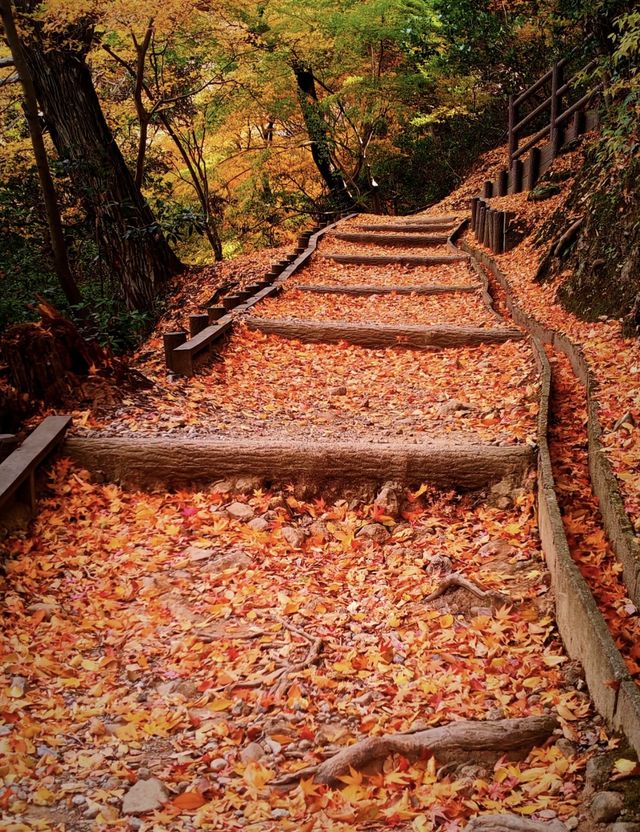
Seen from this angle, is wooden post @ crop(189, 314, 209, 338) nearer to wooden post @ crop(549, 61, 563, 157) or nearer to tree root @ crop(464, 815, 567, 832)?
tree root @ crop(464, 815, 567, 832)

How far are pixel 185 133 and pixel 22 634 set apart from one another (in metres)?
15.4

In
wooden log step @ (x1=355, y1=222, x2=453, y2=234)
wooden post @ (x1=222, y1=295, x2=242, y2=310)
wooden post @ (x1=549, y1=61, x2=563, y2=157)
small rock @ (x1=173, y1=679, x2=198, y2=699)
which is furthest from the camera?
wooden log step @ (x1=355, y1=222, x2=453, y2=234)

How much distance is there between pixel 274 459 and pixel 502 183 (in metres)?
12.2

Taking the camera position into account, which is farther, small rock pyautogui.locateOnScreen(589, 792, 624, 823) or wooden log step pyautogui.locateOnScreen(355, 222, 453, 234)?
wooden log step pyautogui.locateOnScreen(355, 222, 453, 234)

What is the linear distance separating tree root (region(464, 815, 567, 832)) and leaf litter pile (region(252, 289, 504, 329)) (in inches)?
240

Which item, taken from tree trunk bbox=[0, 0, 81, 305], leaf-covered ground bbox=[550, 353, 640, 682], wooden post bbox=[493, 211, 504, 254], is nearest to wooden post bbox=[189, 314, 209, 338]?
tree trunk bbox=[0, 0, 81, 305]

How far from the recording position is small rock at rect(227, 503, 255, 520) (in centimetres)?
462

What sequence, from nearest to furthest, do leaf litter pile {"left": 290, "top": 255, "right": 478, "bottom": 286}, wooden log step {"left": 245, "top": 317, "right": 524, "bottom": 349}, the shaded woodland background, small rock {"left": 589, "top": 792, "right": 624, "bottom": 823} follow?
small rock {"left": 589, "top": 792, "right": 624, "bottom": 823} → wooden log step {"left": 245, "top": 317, "right": 524, "bottom": 349} → the shaded woodland background → leaf litter pile {"left": 290, "top": 255, "right": 478, "bottom": 286}

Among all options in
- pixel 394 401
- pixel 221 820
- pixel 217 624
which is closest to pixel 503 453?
pixel 394 401

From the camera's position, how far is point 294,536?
14.6 ft

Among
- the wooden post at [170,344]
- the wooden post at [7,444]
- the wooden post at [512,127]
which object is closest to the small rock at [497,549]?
the wooden post at [7,444]

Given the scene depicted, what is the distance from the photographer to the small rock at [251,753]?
9.51 feet

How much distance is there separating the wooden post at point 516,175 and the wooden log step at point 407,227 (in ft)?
5.13

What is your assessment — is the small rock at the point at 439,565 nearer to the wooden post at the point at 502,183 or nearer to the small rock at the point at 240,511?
the small rock at the point at 240,511
